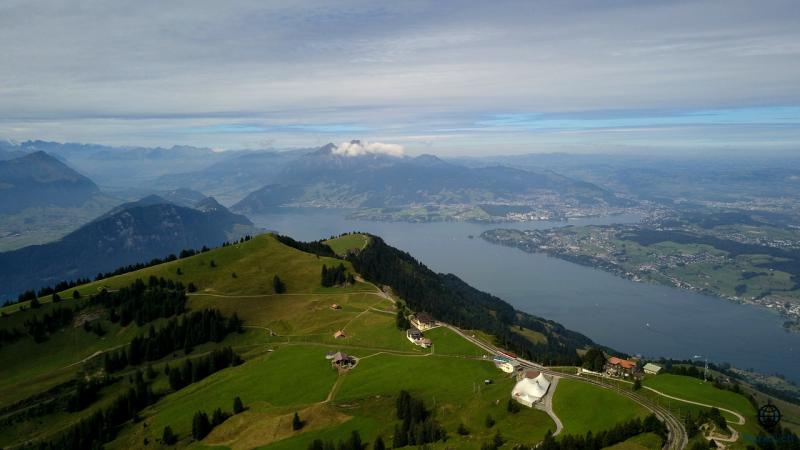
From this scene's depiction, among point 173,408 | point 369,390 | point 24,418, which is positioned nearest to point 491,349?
point 369,390

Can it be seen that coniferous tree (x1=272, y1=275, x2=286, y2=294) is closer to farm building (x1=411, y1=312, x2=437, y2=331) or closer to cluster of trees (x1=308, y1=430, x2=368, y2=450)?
farm building (x1=411, y1=312, x2=437, y2=331)

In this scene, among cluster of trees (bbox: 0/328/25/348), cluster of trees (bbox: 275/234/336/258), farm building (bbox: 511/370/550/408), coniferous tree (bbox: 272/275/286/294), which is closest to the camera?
farm building (bbox: 511/370/550/408)

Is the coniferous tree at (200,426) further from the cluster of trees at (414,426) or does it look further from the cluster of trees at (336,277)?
the cluster of trees at (336,277)

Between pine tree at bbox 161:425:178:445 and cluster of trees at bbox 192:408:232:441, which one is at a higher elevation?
cluster of trees at bbox 192:408:232:441

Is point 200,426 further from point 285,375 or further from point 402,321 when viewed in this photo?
point 402,321

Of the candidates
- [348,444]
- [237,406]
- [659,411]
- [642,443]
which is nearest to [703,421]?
[659,411]

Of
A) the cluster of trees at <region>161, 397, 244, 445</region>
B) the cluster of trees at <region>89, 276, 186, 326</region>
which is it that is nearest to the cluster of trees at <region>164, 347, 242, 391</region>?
the cluster of trees at <region>161, 397, 244, 445</region>
